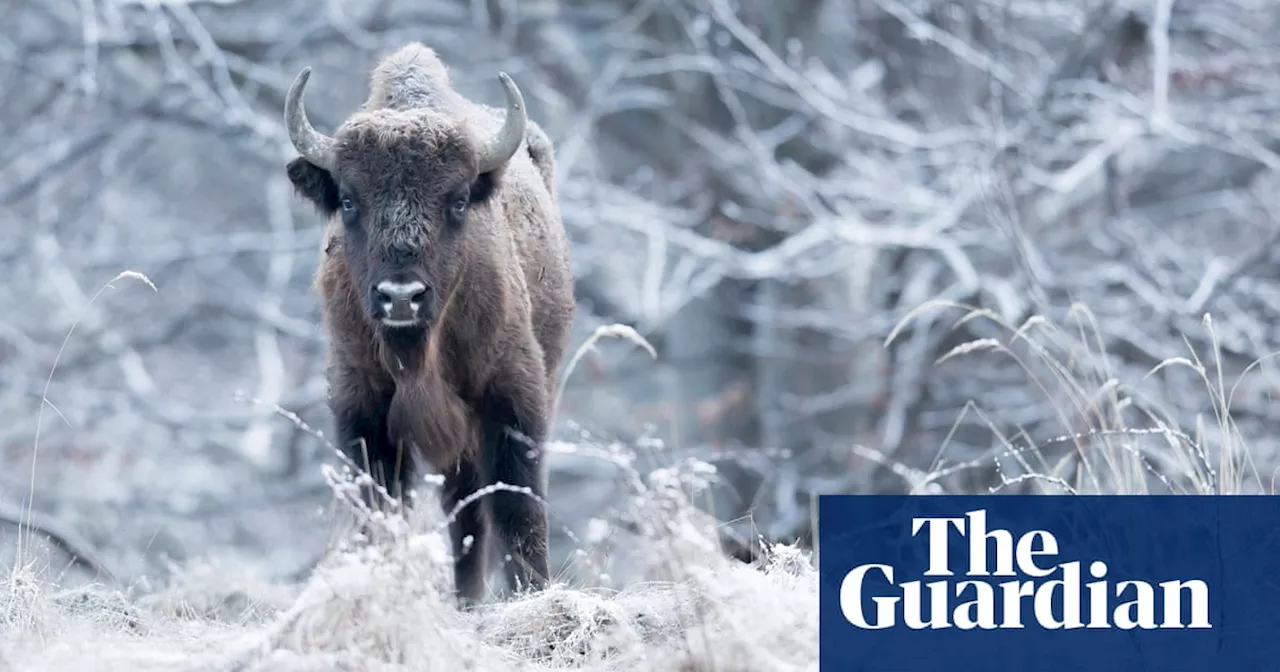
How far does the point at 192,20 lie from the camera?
14.9 meters

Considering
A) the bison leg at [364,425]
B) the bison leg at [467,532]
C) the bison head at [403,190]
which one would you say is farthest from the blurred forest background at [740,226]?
the bison head at [403,190]

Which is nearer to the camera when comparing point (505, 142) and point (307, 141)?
point (307, 141)

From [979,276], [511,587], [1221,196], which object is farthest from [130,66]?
[511,587]

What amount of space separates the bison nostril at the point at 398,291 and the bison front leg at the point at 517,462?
33.0 inches

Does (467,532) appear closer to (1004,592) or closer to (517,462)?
(517,462)

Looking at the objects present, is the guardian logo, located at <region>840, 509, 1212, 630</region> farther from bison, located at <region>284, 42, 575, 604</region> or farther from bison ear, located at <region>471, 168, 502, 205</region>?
bison ear, located at <region>471, 168, 502, 205</region>

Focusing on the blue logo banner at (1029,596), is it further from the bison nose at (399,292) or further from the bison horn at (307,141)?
the bison horn at (307,141)

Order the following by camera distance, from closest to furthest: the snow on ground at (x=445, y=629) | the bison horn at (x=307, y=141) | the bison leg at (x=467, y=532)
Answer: the snow on ground at (x=445, y=629), the bison horn at (x=307, y=141), the bison leg at (x=467, y=532)

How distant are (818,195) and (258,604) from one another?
10.4 metres

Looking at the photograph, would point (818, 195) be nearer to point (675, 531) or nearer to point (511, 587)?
point (511, 587)

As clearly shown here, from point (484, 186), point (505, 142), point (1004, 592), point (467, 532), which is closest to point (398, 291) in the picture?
point (484, 186)

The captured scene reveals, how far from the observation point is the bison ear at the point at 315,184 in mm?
7504

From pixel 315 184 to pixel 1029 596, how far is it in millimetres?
3400

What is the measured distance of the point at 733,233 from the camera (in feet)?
56.8
